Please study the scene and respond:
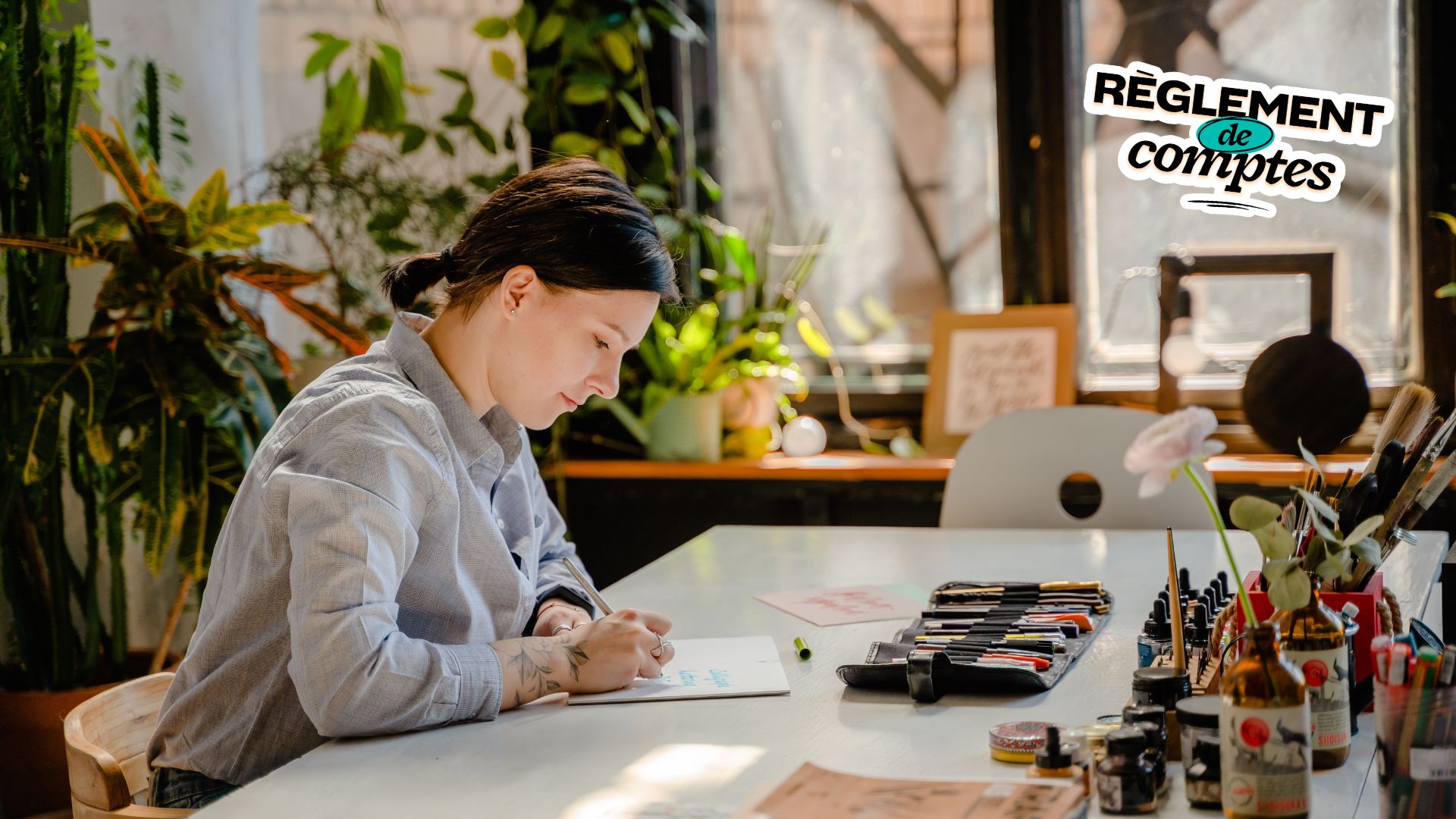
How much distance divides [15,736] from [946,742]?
6.91ft

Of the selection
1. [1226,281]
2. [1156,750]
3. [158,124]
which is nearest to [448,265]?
[1156,750]

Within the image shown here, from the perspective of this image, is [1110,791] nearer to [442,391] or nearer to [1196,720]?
[1196,720]

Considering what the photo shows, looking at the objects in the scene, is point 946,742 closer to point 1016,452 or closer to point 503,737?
point 503,737

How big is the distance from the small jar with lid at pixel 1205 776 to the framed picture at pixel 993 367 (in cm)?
210

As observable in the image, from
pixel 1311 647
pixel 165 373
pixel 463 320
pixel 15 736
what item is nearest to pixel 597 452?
pixel 165 373

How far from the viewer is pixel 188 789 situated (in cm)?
140

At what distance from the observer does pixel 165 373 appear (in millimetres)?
Answer: 2494

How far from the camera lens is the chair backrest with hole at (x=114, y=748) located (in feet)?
4.32

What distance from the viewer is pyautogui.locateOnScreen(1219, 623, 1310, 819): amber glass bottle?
0.96 metres

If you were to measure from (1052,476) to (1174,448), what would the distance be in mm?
1426

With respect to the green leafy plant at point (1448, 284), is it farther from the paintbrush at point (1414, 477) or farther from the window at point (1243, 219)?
the paintbrush at point (1414, 477)

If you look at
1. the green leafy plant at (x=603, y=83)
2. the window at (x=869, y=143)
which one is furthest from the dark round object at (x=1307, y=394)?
the green leafy plant at (x=603, y=83)

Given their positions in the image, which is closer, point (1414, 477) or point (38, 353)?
point (1414, 477)

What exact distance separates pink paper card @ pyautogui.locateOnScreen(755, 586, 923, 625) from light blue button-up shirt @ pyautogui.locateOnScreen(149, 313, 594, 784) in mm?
366
